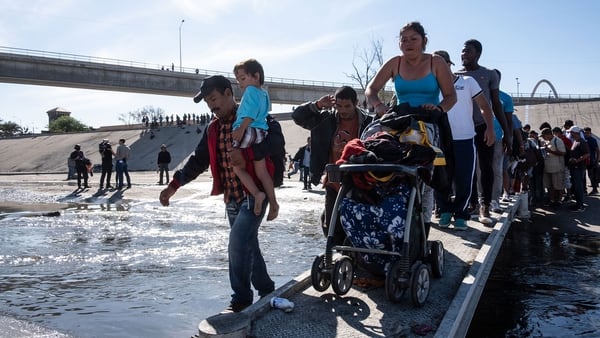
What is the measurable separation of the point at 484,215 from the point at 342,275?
3842 mm

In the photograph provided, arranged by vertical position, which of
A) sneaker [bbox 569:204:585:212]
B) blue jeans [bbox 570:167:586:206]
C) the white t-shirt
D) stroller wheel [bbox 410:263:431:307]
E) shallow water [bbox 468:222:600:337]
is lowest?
shallow water [bbox 468:222:600:337]

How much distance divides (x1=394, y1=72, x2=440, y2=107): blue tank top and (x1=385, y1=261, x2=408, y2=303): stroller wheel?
1639 mm

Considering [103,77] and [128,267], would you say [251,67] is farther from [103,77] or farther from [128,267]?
[103,77]

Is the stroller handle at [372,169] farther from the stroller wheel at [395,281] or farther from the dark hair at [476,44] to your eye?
the dark hair at [476,44]

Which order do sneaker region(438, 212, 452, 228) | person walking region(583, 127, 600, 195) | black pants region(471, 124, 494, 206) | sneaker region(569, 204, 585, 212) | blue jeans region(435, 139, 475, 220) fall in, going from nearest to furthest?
blue jeans region(435, 139, 475, 220)
sneaker region(438, 212, 452, 228)
black pants region(471, 124, 494, 206)
sneaker region(569, 204, 585, 212)
person walking region(583, 127, 600, 195)

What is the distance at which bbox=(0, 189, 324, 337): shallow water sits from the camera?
4312mm

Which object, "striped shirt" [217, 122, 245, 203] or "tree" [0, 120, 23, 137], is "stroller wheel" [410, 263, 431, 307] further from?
"tree" [0, 120, 23, 137]

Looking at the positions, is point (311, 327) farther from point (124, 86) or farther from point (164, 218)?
point (124, 86)

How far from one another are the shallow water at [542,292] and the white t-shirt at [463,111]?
1.58 metres

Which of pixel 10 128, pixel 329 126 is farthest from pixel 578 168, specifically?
pixel 10 128

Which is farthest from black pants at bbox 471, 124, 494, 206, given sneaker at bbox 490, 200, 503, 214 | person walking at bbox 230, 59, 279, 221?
person walking at bbox 230, 59, 279, 221

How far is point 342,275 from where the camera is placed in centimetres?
365

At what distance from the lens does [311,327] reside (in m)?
3.16

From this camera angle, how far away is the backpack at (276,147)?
3.83m
